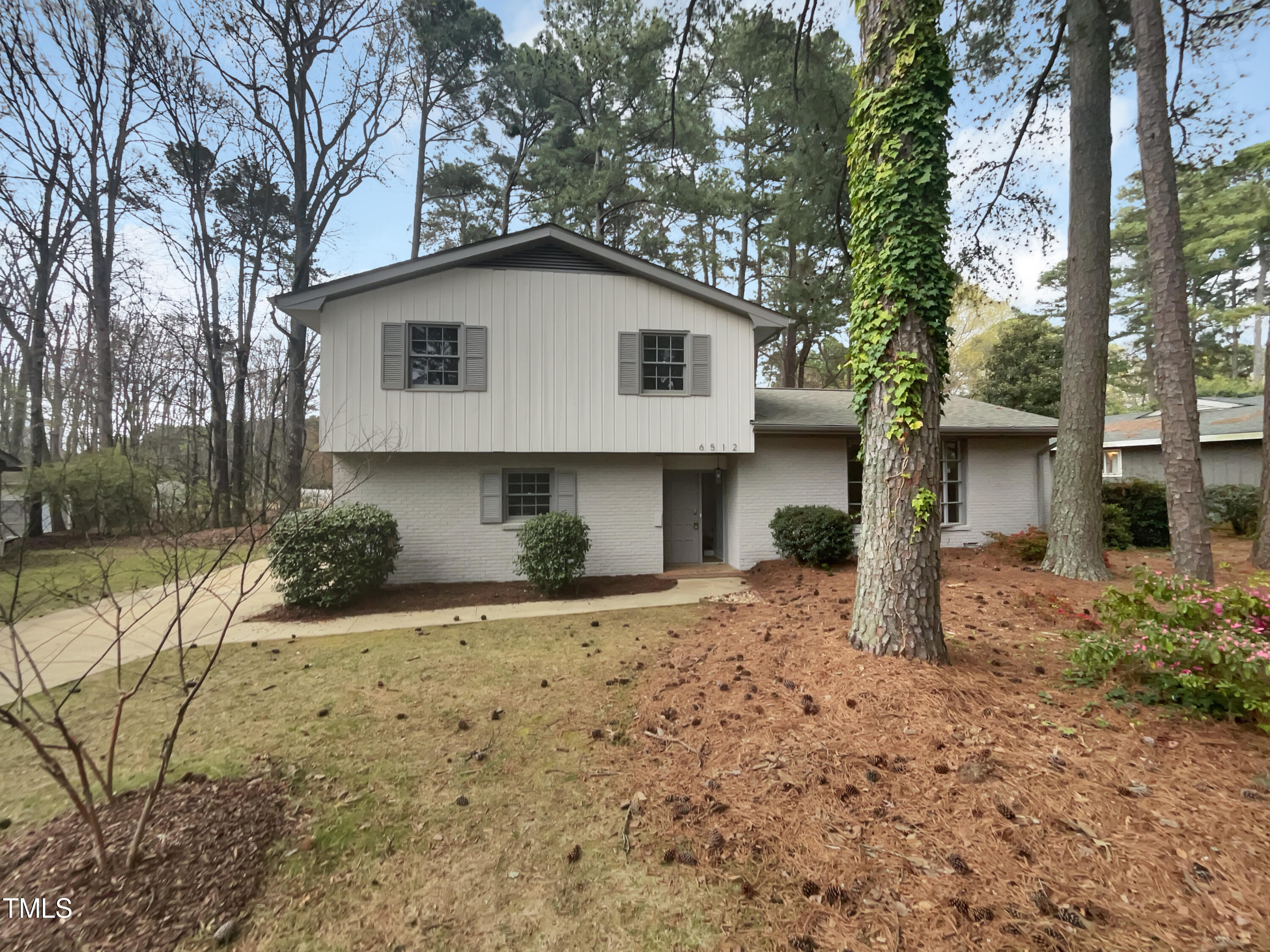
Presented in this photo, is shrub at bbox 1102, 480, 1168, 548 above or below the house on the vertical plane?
below

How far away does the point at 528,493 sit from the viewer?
9812 millimetres

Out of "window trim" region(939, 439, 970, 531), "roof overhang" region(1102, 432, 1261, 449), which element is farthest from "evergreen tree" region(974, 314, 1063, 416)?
"window trim" region(939, 439, 970, 531)

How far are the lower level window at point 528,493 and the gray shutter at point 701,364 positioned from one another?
124 inches

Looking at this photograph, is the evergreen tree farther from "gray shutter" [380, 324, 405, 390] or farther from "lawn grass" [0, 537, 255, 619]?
"lawn grass" [0, 537, 255, 619]

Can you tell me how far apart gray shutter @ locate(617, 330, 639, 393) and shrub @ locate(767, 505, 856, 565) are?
3.72m

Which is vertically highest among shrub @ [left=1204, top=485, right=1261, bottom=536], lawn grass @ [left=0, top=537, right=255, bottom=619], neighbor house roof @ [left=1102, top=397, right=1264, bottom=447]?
neighbor house roof @ [left=1102, top=397, right=1264, bottom=447]

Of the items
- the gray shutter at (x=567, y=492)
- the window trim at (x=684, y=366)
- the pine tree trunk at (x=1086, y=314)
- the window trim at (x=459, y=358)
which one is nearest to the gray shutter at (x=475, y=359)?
the window trim at (x=459, y=358)

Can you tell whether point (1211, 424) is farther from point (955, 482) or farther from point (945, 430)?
point (945, 430)

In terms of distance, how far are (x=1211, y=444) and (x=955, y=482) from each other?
10571 mm

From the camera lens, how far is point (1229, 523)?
12992mm

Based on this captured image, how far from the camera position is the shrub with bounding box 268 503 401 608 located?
727cm

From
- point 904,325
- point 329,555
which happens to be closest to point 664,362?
point 904,325

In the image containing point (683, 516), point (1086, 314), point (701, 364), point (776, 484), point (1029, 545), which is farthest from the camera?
point (683, 516)

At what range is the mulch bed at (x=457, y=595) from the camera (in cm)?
757
